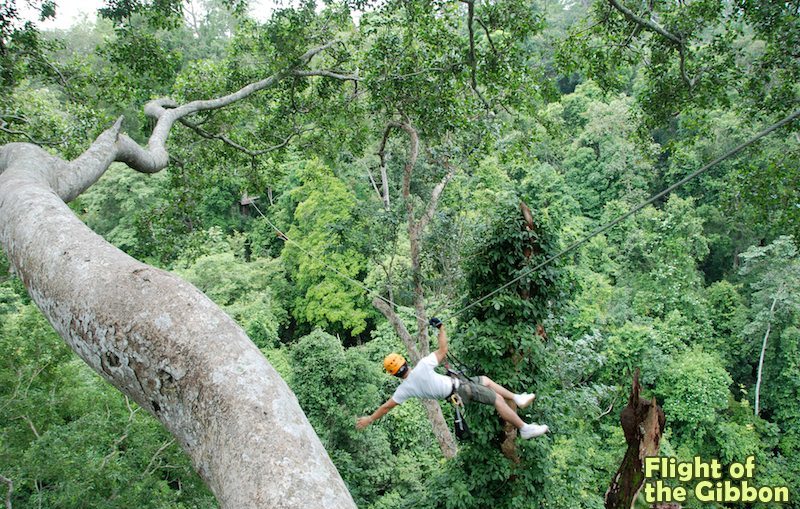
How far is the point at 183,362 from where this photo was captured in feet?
3.98

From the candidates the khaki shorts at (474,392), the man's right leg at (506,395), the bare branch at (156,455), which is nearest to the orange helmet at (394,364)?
the khaki shorts at (474,392)

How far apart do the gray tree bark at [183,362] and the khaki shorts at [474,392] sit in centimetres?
253

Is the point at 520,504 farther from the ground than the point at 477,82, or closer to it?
closer to it

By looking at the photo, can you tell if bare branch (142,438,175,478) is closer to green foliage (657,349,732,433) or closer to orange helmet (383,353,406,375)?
orange helmet (383,353,406,375)

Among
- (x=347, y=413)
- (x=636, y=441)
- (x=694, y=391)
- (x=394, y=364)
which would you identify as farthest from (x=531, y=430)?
(x=694, y=391)

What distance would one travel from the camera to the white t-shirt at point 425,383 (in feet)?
11.3

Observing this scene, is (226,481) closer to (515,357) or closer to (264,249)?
(515,357)

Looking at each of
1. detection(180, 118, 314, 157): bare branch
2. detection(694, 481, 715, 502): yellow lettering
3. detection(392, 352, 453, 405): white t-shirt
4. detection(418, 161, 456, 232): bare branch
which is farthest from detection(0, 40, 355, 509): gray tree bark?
detection(418, 161, 456, 232): bare branch

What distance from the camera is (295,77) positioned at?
6.32 m

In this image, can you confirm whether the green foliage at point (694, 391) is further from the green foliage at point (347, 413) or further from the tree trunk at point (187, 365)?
the tree trunk at point (187, 365)

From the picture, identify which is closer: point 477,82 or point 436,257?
point 477,82

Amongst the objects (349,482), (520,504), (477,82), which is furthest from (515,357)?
(349,482)

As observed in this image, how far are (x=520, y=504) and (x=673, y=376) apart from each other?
10999 mm

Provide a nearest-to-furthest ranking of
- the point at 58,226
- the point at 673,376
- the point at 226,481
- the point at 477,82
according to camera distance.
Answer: the point at 226,481 → the point at 58,226 → the point at 477,82 → the point at 673,376
